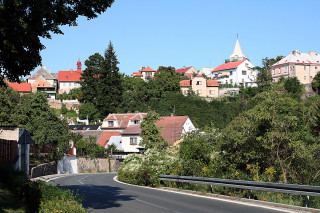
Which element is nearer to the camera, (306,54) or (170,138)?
(170,138)

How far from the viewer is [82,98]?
105m

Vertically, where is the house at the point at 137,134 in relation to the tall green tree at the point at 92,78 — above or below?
below

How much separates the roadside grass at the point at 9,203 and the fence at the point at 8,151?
719cm

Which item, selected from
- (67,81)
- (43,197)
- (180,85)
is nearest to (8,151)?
(43,197)

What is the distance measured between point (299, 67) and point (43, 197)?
10673 centimetres

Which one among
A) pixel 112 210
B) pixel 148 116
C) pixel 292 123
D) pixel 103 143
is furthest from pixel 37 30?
pixel 103 143

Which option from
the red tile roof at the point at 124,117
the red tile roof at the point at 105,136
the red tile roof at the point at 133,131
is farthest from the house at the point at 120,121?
the red tile roof at the point at 133,131

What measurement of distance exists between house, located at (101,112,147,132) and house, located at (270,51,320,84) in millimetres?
45108

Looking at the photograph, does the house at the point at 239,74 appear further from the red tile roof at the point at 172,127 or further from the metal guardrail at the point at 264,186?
the metal guardrail at the point at 264,186

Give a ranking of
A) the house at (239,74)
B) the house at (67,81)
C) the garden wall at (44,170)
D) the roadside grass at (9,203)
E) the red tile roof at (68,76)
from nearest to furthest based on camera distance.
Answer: the roadside grass at (9,203) < the garden wall at (44,170) < the house at (239,74) < the house at (67,81) < the red tile roof at (68,76)

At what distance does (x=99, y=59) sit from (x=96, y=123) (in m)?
18.1

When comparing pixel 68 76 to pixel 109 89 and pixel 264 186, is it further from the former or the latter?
pixel 264 186

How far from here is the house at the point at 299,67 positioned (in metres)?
110

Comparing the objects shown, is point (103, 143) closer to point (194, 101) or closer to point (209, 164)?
point (194, 101)
